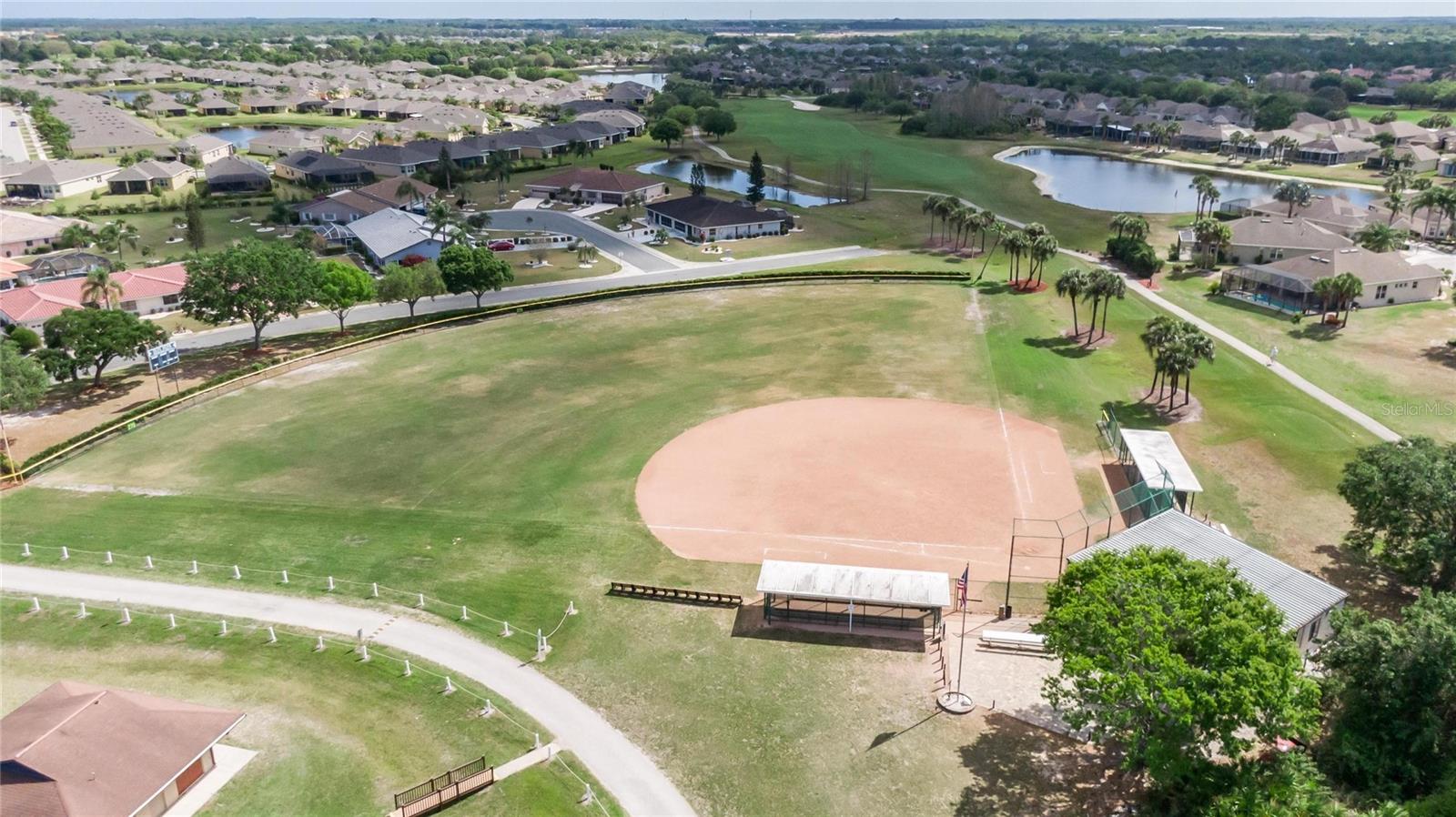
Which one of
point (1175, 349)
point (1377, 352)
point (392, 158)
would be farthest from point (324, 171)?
point (1377, 352)

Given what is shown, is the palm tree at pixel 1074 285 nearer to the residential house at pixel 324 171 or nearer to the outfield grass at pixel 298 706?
the outfield grass at pixel 298 706

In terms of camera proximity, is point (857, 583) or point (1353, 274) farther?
point (1353, 274)

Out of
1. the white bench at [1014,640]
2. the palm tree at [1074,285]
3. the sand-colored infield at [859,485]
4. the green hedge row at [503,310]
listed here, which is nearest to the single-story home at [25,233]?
the green hedge row at [503,310]

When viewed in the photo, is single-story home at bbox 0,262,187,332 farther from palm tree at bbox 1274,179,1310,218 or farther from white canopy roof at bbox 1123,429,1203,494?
palm tree at bbox 1274,179,1310,218

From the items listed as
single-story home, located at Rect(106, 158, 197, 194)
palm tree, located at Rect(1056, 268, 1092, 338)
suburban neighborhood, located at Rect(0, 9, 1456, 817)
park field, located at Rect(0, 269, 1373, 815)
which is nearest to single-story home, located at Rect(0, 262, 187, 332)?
suburban neighborhood, located at Rect(0, 9, 1456, 817)

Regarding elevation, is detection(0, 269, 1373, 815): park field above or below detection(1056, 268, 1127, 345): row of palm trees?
below

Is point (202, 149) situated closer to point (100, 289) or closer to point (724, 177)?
point (724, 177)
